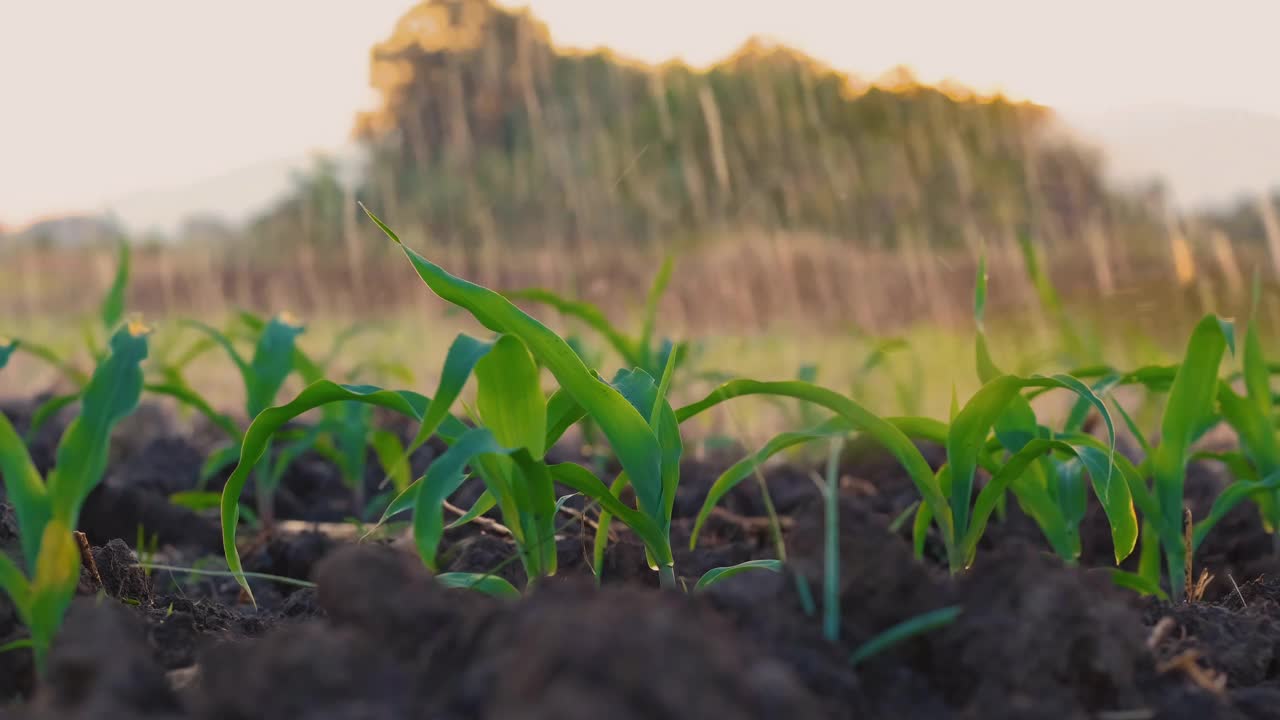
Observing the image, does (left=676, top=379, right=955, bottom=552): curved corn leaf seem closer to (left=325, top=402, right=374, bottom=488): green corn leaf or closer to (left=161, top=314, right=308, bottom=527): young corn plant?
(left=161, top=314, right=308, bottom=527): young corn plant

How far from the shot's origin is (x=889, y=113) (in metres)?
12.2

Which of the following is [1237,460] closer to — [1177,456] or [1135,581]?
[1177,456]

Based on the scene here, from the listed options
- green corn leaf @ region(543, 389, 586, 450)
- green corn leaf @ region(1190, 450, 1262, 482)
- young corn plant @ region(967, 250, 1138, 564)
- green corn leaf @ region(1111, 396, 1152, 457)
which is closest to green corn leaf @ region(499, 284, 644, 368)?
green corn leaf @ region(543, 389, 586, 450)

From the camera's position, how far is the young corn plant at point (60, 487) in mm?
854

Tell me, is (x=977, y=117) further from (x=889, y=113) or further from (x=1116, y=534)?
(x=1116, y=534)

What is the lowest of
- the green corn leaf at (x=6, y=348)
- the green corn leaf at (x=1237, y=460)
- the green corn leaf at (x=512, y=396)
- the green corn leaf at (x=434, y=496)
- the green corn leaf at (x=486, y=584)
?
the green corn leaf at (x=1237, y=460)

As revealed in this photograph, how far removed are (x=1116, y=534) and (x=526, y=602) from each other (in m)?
0.79

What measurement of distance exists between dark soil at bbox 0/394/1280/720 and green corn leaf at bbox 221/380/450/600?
4.3 inches

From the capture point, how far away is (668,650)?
622 millimetres

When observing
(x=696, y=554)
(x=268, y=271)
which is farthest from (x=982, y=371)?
(x=268, y=271)

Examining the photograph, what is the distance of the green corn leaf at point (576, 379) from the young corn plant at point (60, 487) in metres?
0.28

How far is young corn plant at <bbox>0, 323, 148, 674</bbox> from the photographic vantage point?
85 centimetres

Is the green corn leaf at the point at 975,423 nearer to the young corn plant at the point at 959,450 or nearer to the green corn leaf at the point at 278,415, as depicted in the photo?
the young corn plant at the point at 959,450

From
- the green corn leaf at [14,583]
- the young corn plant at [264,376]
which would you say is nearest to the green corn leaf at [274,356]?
the young corn plant at [264,376]
